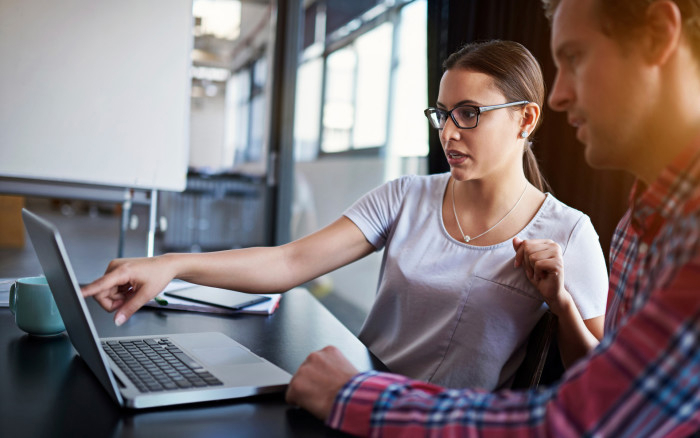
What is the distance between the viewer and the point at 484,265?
1.23 m

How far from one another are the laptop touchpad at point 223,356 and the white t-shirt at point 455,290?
480mm

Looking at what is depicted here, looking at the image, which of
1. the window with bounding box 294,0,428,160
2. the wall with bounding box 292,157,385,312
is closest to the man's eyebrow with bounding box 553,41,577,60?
the window with bounding box 294,0,428,160

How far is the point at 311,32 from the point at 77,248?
3.19m

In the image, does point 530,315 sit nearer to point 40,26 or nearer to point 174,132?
point 174,132

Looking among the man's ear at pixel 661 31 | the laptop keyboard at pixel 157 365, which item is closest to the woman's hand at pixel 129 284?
the laptop keyboard at pixel 157 365

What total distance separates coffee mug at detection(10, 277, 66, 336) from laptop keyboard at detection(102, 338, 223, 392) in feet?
0.42

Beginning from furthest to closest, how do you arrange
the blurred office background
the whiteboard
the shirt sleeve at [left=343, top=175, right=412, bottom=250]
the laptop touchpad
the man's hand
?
the whiteboard
the blurred office background
the shirt sleeve at [left=343, top=175, right=412, bottom=250]
the laptop touchpad
the man's hand

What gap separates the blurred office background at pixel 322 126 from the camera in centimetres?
179

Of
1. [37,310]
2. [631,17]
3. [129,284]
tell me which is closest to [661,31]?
[631,17]

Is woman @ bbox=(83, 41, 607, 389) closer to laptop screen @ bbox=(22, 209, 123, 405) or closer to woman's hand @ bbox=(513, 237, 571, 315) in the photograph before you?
woman's hand @ bbox=(513, 237, 571, 315)

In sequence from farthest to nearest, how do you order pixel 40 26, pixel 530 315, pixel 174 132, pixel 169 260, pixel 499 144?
pixel 174 132, pixel 40 26, pixel 499 144, pixel 530 315, pixel 169 260

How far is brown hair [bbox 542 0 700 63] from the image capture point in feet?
1.92

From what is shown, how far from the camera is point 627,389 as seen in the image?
48 centimetres

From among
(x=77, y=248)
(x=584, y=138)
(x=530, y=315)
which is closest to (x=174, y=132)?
(x=530, y=315)
